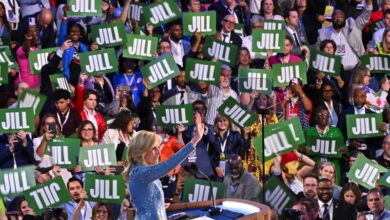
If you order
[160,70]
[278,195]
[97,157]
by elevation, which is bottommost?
[278,195]

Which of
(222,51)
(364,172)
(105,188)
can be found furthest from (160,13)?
(364,172)

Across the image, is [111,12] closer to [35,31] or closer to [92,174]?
[35,31]

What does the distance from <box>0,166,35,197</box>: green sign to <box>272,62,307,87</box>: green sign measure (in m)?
2.95

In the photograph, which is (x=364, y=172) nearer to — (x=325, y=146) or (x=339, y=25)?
(x=325, y=146)

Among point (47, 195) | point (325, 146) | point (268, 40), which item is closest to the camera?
point (47, 195)

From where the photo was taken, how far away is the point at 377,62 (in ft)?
52.3

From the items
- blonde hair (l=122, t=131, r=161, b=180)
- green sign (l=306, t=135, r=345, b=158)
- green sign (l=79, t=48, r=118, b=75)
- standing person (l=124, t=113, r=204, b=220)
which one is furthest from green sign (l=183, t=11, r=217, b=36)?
blonde hair (l=122, t=131, r=161, b=180)

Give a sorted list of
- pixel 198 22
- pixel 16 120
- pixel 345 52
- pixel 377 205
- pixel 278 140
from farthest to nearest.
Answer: pixel 345 52 → pixel 198 22 → pixel 16 120 → pixel 278 140 → pixel 377 205

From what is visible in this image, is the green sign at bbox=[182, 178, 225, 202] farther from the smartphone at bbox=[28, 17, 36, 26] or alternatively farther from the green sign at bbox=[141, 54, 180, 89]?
the smartphone at bbox=[28, 17, 36, 26]

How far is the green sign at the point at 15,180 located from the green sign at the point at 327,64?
139 inches

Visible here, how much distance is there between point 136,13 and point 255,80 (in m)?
1.77

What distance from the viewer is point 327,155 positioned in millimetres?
14500

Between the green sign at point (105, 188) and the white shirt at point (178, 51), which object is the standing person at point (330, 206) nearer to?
the green sign at point (105, 188)

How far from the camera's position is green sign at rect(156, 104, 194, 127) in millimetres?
14562
